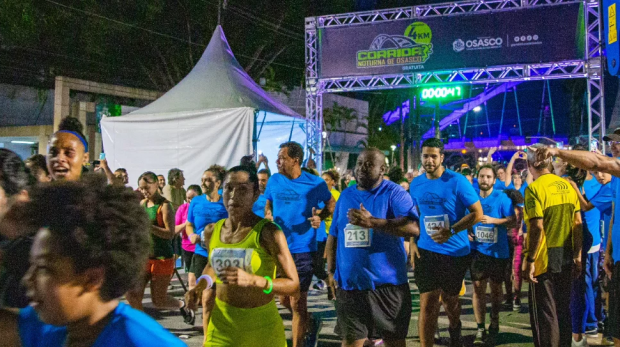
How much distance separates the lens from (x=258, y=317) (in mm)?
3430

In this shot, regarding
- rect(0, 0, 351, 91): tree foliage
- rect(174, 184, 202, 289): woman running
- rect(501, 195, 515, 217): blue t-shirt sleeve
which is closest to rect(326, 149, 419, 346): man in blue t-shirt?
rect(501, 195, 515, 217): blue t-shirt sleeve

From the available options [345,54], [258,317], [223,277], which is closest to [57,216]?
[223,277]

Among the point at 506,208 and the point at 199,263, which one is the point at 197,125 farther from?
the point at 506,208

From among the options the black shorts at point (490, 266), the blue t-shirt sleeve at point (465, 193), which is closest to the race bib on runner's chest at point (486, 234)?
the black shorts at point (490, 266)

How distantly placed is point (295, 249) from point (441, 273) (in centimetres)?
168

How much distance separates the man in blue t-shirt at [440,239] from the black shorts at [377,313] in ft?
3.39

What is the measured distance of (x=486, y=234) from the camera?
724 centimetres

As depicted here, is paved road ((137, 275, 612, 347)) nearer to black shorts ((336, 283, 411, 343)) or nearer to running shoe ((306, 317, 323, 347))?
running shoe ((306, 317, 323, 347))

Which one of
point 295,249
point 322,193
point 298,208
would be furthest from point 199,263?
point 322,193

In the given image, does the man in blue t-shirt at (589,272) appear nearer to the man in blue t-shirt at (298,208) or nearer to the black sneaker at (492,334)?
the black sneaker at (492,334)

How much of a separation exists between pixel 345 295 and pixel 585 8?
12.4 m

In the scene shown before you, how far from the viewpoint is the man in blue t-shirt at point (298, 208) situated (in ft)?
21.2

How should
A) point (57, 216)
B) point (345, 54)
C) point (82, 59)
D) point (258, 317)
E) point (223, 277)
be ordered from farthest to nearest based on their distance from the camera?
point (82, 59), point (345, 54), point (258, 317), point (223, 277), point (57, 216)

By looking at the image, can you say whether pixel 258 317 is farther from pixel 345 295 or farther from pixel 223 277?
pixel 345 295
